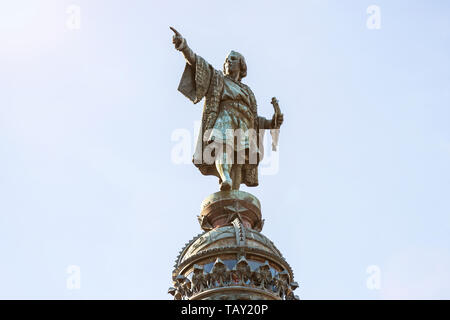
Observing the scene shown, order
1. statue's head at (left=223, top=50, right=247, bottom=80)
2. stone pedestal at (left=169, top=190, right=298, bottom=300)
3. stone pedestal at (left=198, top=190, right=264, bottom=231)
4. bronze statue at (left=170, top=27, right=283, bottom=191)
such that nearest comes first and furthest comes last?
stone pedestal at (left=169, top=190, right=298, bottom=300), stone pedestal at (left=198, top=190, right=264, bottom=231), bronze statue at (left=170, top=27, right=283, bottom=191), statue's head at (left=223, top=50, right=247, bottom=80)

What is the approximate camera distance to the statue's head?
52.3 feet

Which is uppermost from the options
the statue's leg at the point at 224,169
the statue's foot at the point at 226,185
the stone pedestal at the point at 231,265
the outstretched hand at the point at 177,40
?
the outstretched hand at the point at 177,40

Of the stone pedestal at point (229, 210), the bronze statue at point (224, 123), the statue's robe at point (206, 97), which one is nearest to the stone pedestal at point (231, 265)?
the stone pedestal at point (229, 210)

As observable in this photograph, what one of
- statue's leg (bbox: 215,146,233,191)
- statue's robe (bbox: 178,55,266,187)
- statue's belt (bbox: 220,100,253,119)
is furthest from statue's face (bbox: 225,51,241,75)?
statue's leg (bbox: 215,146,233,191)

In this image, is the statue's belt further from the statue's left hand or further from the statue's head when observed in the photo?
the statue's head

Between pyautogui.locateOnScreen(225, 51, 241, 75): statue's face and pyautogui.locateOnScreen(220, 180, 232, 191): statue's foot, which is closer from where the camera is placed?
pyautogui.locateOnScreen(220, 180, 232, 191): statue's foot

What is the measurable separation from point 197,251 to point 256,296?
4.51 ft

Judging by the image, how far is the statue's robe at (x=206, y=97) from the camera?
48.6ft

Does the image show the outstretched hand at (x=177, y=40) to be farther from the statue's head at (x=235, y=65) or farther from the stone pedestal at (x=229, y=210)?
the stone pedestal at (x=229, y=210)

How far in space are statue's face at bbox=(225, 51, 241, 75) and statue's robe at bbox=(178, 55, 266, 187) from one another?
1.57ft

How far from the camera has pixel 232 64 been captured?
52.3ft

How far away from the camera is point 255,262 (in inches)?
484
